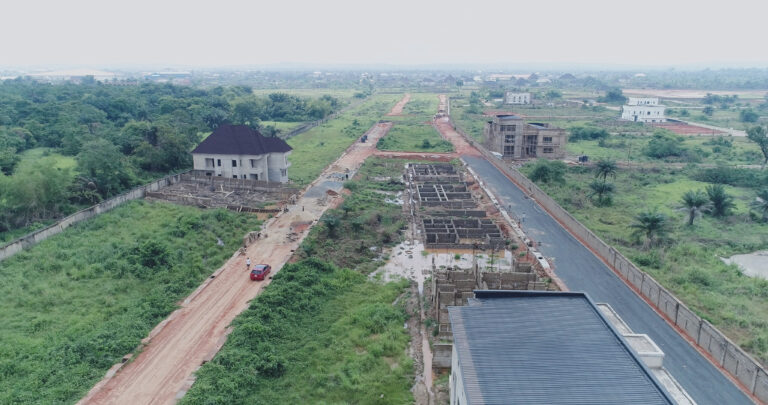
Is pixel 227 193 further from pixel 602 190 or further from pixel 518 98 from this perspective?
pixel 518 98

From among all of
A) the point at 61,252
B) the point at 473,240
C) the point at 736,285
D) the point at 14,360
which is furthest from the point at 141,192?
the point at 736,285

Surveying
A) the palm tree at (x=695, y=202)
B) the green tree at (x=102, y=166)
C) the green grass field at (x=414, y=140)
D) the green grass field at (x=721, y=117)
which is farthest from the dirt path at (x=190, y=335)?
the green grass field at (x=721, y=117)

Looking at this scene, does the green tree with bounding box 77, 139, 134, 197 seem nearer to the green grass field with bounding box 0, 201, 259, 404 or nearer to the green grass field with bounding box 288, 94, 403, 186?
the green grass field with bounding box 0, 201, 259, 404

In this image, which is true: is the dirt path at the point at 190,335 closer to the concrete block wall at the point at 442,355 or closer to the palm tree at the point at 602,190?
the concrete block wall at the point at 442,355

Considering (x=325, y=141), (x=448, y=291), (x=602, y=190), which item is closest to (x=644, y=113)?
(x=602, y=190)

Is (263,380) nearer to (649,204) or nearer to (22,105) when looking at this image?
(649,204)

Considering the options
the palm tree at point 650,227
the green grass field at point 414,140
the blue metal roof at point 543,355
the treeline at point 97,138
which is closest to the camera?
the blue metal roof at point 543,355

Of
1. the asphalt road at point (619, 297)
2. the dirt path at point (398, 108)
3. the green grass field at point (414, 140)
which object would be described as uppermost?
the dirt path at point (398, 108)
